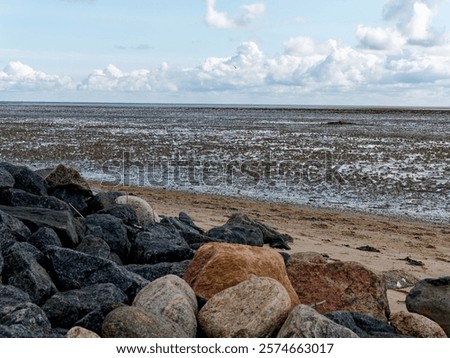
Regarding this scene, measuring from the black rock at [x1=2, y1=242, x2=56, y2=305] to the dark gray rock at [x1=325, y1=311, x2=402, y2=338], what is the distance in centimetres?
257

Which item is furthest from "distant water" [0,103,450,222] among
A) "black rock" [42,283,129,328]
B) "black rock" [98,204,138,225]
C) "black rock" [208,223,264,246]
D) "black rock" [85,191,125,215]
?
"black rock" [42,283,129,328]

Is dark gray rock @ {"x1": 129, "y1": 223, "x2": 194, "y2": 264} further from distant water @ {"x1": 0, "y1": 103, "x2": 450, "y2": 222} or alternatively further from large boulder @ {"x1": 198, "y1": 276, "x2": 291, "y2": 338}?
distant water @ {"x1": 0, "y1": 103, "x2": 450, "y2": 222}

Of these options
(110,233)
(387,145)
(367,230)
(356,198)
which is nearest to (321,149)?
(387,145)

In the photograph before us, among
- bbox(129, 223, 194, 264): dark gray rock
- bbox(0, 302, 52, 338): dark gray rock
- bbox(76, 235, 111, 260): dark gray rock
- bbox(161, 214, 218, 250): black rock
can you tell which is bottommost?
bbox(161, 214, 218, 250): black rock

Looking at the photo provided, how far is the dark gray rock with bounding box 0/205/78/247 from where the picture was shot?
6.77 meters

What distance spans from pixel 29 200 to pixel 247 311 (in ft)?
14.1

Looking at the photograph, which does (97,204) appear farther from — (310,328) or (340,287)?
(310,328)

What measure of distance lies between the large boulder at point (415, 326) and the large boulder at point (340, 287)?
0.45m

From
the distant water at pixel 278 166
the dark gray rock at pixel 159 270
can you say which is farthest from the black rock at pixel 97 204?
the distant water at pixel 278 166

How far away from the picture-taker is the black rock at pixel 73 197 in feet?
28.5

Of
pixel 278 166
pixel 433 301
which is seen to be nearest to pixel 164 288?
pixel 433 301

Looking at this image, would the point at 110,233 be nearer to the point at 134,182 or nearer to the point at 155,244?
the point at 155,244

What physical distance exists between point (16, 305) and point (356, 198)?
11.7 metres

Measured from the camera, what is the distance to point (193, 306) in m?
5.03
